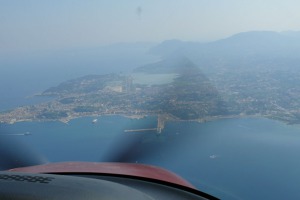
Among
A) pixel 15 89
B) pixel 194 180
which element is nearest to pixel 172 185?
pixel 194 180

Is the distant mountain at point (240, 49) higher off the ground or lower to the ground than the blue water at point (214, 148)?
higher

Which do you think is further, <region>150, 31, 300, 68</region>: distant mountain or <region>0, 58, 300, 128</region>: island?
<region>150, 31, 300, 68</region>: distant mountain

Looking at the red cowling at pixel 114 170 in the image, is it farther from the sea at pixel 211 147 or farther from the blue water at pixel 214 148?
the blue water at pixel 214 148

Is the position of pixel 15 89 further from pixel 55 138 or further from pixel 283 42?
pixel 283 42

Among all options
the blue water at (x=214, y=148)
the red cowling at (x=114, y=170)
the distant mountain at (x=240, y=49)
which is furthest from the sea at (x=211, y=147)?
the distant mountain at (x=240, y=49)

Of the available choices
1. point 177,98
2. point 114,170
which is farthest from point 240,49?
point 114,170

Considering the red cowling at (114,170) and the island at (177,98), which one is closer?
the red cowling at (114,170)

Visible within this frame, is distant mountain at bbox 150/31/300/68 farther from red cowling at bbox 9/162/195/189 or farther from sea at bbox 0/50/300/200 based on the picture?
red cowling at bbox 9/162/195/189

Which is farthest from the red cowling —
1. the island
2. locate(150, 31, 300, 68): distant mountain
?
locate(150, 31, 300, 68): distant mountain
